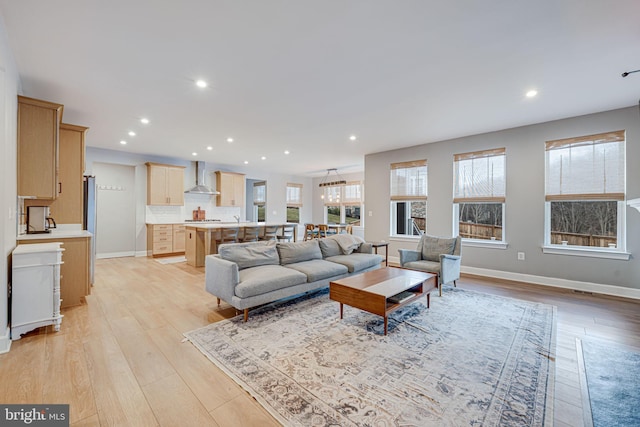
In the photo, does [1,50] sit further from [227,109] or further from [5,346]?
[5,346]

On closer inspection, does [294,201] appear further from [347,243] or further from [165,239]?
[347,243]

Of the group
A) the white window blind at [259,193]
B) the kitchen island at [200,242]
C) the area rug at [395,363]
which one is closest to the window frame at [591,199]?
the area rug at [395,363]

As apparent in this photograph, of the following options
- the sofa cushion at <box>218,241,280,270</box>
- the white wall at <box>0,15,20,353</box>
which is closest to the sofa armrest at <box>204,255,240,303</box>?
the sofa cushion at <box>218,241,280,270</box>

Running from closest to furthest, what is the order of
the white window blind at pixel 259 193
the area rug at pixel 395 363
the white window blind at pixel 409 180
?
the area rug at pixel 395 363 → the white window blind at pixel 409 180 → the white window blind at pixel 259 193

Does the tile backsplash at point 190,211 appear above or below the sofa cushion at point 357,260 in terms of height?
above

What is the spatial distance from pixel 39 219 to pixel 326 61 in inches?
171

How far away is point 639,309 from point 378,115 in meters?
4.23

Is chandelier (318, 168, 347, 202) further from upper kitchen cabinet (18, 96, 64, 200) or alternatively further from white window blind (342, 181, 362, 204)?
upper kitchen cabinet (18, 96, 64, 200)

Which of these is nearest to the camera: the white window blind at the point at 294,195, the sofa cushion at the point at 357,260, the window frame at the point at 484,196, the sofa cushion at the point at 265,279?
the sofa cushion at the point at 265,279

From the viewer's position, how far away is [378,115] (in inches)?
164

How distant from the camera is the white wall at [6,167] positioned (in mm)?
2219

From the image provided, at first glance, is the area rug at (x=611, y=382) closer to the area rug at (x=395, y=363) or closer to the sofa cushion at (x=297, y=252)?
the area rug at (x=395, y=363)

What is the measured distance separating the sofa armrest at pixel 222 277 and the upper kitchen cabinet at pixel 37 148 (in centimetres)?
201

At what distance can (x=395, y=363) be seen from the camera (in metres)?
2.16
